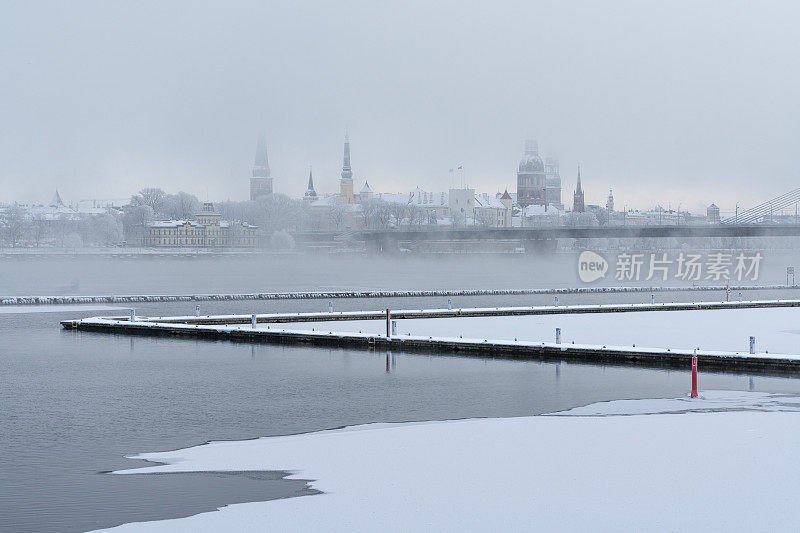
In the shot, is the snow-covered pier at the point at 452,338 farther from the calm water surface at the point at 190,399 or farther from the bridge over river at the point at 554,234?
the bridge over river at the point at 554,234

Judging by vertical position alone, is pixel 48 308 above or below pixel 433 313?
below

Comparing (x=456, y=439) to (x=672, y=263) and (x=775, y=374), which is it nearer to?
(x=775, y=374)

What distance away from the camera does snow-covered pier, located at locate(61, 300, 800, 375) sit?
31.4 m

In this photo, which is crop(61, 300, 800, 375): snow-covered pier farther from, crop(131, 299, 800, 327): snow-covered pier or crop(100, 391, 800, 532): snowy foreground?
crop(100, 391, 800, 532): snowy foreground

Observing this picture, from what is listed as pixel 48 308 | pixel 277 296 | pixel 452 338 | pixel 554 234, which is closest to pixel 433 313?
pixel 452 338

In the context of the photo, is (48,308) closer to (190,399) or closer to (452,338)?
(452,338)

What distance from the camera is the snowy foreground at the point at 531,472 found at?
13547mm

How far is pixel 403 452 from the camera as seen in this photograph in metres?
17.9

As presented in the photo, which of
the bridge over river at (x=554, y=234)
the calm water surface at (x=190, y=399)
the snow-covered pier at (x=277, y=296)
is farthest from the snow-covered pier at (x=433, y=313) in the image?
the bridge over river at (x=554, y=234)

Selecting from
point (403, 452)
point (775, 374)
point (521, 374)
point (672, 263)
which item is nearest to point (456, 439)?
point (403, 452)

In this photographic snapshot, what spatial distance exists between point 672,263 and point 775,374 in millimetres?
125942

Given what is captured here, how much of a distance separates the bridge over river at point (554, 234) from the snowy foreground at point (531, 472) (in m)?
108

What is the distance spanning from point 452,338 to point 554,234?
386ft

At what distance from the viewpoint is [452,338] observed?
37.8m
